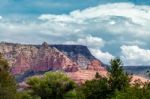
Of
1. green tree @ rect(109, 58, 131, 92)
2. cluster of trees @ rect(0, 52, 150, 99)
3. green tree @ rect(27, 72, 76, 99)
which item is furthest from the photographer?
green tree @ rect(27, 72, 76, 99)

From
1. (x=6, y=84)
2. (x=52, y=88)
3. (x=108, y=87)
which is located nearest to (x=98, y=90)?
(x=108, y=87)

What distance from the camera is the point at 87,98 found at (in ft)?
360

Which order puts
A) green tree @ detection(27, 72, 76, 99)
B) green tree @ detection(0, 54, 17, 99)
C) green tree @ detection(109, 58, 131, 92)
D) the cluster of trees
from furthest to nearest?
green tree @ detection(27, 72, 76, 99), green tree @ detection(0, 54, 17, 99), green tree @ detection(109, 58, 131, 92), the cluster of trees

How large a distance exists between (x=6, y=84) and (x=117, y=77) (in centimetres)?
2723

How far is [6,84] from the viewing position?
395 feet

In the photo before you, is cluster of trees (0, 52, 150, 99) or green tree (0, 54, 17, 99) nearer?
cluster of trees (0, 52, 150, 99)

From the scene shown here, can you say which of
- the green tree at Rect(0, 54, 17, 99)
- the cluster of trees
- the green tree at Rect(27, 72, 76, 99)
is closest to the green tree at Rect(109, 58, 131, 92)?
the cluster of trees

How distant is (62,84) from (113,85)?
53150mm

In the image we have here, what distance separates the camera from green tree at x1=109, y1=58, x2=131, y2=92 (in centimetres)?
10544

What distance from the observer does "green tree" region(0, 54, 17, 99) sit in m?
115

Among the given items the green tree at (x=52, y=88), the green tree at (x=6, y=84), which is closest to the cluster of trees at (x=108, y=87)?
the green tree at (x=6, y=84)

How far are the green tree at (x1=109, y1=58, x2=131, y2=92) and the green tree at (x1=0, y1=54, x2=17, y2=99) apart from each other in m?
22.8

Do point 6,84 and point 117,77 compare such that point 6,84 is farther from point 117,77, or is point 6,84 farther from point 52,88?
point 52,88

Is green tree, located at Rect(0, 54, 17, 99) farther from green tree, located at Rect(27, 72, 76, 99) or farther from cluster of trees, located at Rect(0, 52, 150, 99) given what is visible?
green tree, located at Rect(27, 72, 76, 99)
